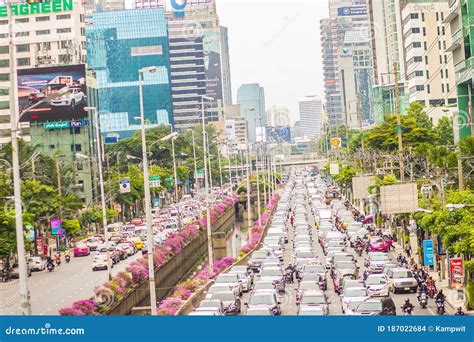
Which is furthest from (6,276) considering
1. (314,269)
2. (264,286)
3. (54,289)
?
(314,269)

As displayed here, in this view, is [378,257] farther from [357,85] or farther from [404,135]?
[357,85]

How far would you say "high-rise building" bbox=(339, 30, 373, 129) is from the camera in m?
43.9

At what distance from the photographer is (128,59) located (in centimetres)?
960

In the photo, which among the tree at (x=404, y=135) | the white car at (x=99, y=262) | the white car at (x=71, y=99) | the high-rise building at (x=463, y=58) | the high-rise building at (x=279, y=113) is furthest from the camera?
the tree at (x=404, y=135)

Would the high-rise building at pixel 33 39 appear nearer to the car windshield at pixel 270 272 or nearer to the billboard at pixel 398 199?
the billboard at pixel 398 199

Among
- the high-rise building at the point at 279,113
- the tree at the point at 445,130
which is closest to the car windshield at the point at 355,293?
the high-rise building at the point at 279,113

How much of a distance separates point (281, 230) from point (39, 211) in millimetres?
15548

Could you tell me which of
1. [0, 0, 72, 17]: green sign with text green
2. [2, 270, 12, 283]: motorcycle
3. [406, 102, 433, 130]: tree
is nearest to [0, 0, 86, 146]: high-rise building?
[0, 0, 72, 17]: green sign with text green

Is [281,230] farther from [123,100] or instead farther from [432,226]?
[123,100]

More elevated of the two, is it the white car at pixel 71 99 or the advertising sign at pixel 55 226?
the white car at pixel 71 99

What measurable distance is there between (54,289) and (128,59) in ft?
12.1

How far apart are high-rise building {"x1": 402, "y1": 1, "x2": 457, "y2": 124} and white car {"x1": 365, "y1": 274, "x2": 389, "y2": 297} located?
4.77 meters

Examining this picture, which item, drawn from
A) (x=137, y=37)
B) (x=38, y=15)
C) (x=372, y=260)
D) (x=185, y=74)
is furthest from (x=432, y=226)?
(x=38, y=15)

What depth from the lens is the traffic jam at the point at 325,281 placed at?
1257 cm
